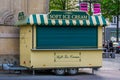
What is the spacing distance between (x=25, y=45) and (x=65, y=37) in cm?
202

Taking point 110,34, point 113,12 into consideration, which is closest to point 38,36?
point 113,12

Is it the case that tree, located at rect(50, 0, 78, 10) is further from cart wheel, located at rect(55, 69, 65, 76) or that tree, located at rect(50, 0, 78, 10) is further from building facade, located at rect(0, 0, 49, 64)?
cart wheel, located at rect(55, 69, 65, 76)

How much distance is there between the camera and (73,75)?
21.2 m

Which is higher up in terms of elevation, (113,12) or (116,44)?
(113,12)

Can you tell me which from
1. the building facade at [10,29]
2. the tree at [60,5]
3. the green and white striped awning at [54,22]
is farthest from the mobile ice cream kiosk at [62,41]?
the tree at [60,5]

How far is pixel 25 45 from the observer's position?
2169 centimetres

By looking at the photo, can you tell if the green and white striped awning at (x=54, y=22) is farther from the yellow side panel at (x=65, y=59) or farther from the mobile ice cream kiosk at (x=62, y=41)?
the yellow side panel at (x=65, y=59)

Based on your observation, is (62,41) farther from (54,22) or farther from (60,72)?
(60,72)

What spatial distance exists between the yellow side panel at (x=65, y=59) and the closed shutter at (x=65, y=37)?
0.28 m

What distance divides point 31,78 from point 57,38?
2.49 meters

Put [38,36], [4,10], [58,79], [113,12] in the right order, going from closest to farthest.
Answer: [58,79] → [38,36] → [4,10] → [113,12]

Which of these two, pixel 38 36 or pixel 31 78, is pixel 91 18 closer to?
pixel 38 36

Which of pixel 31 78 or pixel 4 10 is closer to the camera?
pixel 31 78

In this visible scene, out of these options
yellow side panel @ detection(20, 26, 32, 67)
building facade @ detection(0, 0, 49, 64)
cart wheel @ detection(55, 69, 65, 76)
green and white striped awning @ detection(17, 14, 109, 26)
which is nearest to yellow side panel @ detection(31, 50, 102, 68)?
cart wheel @ detection(55, 69, 65, 76)
